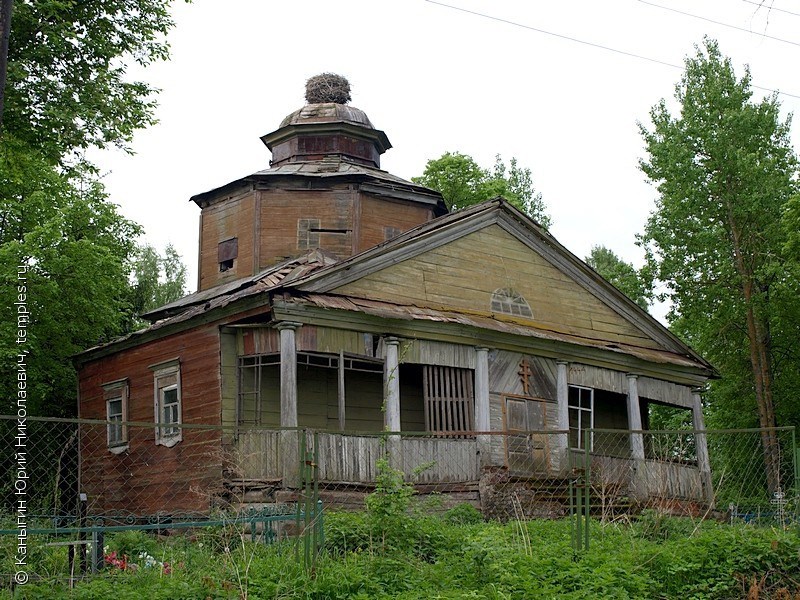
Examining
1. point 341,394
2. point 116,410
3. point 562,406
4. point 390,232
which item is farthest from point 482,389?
point 116,410

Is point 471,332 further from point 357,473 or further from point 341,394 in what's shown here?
point 357,473

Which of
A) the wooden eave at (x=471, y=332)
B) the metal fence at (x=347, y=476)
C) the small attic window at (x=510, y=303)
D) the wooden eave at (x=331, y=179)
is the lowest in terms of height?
the metal fence at (x=347, y=476)

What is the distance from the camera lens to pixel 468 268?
67.8 feet

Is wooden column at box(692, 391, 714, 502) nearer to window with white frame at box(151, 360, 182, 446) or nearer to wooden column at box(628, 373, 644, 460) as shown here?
wooden column at box(628, 373, 644, 460)

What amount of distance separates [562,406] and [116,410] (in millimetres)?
9542

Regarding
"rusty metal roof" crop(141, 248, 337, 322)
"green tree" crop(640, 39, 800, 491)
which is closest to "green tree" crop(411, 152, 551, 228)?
"green tree" crop(640, 39, 800, 491)

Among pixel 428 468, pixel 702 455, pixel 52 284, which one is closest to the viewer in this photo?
pixel 428 468

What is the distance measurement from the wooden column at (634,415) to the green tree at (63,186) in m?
11.9

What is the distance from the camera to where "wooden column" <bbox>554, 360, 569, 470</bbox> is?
67.9 ft

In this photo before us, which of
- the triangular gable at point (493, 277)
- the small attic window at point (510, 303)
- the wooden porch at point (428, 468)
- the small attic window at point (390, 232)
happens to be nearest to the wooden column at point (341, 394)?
the wooden porch at point (428, 468)

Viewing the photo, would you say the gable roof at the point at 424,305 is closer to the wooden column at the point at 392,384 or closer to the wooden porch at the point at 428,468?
the wooden column at the point at 392,384

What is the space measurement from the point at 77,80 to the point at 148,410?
6.69m

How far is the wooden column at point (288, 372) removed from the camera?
1692 centimetres

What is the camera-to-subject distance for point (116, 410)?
71.1ft
